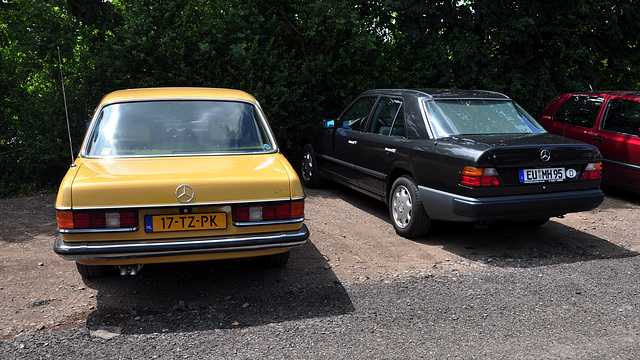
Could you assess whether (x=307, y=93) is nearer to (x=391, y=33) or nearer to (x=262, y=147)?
(x=391, y=33)

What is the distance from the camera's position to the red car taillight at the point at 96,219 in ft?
12.5

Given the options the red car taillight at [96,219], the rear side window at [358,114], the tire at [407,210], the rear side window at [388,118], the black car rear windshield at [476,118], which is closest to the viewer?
the red car taillight at [96,219]

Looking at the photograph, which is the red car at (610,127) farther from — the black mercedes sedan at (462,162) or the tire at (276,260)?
the tire at (276,260)

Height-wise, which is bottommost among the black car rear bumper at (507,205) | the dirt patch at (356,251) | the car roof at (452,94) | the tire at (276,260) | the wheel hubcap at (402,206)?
the dirt patch at (356,251)

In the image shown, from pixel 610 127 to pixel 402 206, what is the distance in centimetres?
435

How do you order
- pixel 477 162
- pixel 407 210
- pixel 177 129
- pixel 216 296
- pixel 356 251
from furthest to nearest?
pixel 407 210 → pixel 356 251 → pixel 477 162 → pixel 177 129 → pixel 216 296

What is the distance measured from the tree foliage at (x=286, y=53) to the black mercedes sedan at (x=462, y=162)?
2777 mm

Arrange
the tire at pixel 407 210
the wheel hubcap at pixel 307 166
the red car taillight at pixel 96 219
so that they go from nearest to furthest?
the red car taillight at pixel 96 219
the tire at pixel 407 210
the wheel hubcap at pixel 307 166

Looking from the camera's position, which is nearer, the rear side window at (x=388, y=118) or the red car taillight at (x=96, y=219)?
the red car taillight at (x=96, y=219)

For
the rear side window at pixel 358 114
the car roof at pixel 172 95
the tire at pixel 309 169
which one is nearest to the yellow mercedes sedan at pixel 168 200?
the car roof at pixel 172 95

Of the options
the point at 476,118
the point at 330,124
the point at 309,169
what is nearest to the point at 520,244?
the point at 476,118

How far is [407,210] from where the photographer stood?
6.12 meters

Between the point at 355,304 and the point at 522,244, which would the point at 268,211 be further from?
the point at 522,244

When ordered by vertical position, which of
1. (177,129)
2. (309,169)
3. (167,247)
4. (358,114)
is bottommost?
(309,169)
